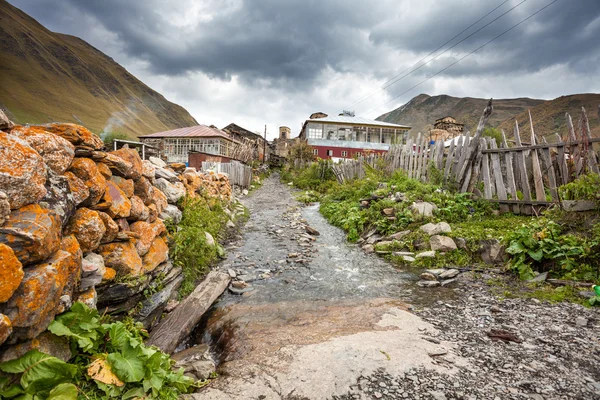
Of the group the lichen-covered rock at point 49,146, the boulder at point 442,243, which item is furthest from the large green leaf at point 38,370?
the boulder at point 442,243

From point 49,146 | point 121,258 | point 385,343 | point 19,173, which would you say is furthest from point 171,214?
point 385,343

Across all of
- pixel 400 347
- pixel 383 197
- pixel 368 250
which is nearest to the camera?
pixel 400 347

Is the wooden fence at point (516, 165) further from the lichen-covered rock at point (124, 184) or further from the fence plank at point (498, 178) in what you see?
the lichen-covered rock at point (124, 184)

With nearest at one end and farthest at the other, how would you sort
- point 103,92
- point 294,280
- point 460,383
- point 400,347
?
1. point 460,383
2. point 400,347
3. point 294,280
4. point 103,92

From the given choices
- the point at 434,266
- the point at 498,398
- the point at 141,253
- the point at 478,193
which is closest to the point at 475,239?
the point at 434,266

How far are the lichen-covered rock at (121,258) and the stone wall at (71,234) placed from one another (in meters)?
0.01

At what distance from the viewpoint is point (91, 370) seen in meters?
2.18

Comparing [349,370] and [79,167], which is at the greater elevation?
[79,167]

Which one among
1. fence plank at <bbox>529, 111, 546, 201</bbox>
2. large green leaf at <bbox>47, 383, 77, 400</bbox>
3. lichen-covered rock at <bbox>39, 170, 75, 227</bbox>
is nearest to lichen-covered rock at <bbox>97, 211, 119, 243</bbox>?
lichen-covered rock at <bbox>39, 170, 75, 227</bbox>

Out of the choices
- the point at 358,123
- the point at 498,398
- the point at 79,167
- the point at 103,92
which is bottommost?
the point at 498,398

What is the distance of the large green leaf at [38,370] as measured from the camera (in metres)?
1.87

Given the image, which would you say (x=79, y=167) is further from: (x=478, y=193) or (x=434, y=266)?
(x=478, y=193)

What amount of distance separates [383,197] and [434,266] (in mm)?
3998

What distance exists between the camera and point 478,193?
7727 millimetres
